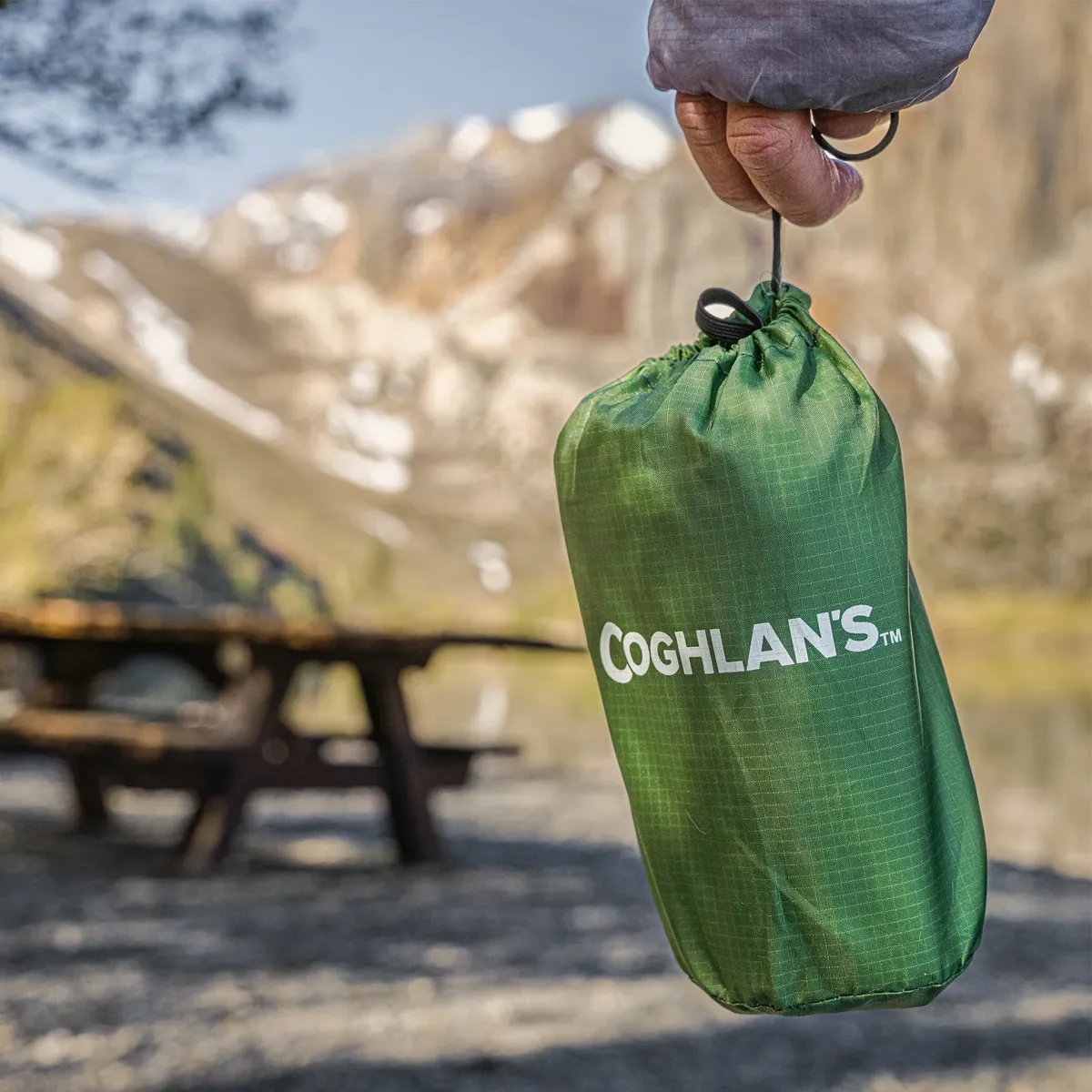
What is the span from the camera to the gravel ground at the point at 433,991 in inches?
94.7

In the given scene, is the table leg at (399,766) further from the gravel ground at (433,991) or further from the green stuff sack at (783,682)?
the green stuff sack at (783,682)

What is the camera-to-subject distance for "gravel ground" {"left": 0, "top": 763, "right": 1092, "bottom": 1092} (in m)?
2.41

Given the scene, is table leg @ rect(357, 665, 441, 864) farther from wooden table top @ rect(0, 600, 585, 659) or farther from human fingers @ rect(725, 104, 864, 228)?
human fingers @ rect(725, 104, 864, 228)

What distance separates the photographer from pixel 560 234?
73.1 metres

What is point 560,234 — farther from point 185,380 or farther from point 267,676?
point 267,676

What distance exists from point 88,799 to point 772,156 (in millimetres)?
4690

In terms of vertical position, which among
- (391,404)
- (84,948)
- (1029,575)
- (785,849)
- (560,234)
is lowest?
(1029,575)

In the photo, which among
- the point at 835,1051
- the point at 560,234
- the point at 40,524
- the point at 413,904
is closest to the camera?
the point at 835,1051

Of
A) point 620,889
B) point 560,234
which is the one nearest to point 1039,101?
point 560,234

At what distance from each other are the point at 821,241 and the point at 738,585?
64.7 m

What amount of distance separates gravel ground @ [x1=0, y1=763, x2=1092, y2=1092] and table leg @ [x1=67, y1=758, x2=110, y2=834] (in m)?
0.32

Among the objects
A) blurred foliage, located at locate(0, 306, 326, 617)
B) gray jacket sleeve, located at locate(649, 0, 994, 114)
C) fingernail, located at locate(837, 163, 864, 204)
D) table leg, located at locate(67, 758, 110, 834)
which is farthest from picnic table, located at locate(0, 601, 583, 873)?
blurred foliage, located at locate(0, 306, 326, 617)

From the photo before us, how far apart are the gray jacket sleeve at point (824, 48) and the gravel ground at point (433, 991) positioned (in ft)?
6.07

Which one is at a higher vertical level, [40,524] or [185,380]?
[40,524]
